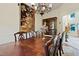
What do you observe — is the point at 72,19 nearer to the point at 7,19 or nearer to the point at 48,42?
the point at 48,42

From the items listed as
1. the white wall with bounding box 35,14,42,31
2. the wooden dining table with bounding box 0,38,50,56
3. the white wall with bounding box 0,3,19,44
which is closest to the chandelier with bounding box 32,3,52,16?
the white wall with bounding box 35,14,42,31

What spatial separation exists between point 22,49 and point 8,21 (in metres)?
0.37

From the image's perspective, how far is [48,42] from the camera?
5.20 ft

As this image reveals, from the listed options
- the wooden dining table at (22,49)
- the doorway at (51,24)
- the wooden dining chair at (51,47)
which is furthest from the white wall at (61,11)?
the wooden dining table at (22,49)

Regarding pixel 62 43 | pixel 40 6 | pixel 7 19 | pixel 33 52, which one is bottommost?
pixel 33 52

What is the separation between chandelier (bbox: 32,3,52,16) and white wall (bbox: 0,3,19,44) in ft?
0.74

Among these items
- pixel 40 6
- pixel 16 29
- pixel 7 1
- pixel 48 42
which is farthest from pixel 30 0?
pixel 48 42

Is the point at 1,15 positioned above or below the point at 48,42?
above

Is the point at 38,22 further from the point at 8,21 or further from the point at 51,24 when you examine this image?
the point at 8,21

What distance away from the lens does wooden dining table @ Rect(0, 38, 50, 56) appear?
62.3 inches

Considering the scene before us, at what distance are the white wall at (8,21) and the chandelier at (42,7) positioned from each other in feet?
0.74

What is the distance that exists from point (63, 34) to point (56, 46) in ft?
0.55

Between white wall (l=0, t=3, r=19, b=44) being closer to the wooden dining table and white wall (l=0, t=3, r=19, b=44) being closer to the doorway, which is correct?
the wooden dining table

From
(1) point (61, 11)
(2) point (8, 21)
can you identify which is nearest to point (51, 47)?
(1) point (61, 11)
